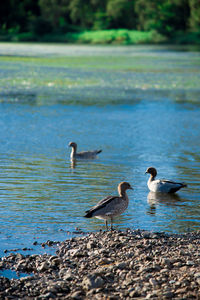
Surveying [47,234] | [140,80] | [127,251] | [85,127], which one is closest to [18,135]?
[85,127]

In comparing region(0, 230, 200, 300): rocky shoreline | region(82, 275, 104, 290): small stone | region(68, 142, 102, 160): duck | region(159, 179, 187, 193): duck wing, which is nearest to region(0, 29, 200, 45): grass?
region(68, 142, 102, 160): duck

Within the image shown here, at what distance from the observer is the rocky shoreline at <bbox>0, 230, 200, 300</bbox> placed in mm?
7797

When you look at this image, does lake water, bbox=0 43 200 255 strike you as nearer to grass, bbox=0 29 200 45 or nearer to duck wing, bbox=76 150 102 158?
duck wing, bbox=76 150 102 158

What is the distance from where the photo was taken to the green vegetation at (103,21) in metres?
115

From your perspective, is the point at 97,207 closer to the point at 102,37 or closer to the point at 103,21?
the point at 102,37

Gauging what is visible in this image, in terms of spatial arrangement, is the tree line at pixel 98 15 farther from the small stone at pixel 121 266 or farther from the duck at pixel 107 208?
the small stone at pixel 121 266

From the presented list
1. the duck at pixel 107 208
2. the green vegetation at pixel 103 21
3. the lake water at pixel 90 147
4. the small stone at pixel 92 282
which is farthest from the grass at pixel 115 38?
the small stone at pixel 92 282

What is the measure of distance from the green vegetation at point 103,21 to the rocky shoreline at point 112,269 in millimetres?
102926

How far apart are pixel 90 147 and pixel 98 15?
373 ft

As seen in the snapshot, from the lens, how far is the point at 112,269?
857cm

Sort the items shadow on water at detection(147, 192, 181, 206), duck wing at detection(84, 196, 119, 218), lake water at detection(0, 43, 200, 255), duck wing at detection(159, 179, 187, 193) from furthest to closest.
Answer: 1. duck wing at detection(159, 179, 187, 193)
2. shadow on water at detection(147, 192, 181, 206)
3. lake water at detection(0, 43, 200, 255)
4. duck wing at detection(84, 196, 119, 218)

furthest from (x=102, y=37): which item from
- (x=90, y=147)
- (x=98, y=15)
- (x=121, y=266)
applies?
(x=121, y=266)

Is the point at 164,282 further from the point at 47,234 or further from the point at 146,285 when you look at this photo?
the point at 47,234

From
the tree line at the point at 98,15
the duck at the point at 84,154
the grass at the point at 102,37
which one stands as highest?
the tree line at the point at 98,15
